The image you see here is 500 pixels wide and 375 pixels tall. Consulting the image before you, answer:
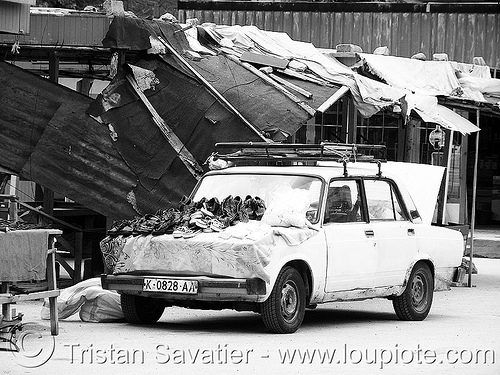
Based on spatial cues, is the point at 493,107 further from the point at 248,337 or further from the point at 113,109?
the point at 248,337

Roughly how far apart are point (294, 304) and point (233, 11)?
2051 centimetres

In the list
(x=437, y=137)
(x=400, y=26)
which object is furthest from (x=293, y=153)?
(x=400, y=26)

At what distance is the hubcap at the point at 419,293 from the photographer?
1259 cm

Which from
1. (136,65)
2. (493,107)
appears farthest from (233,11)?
(136,65)

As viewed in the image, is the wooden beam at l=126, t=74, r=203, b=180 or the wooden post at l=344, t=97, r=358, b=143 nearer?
the wooden beam at l=126, t=74, r=203, b=180

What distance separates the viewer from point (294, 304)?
1083 cm

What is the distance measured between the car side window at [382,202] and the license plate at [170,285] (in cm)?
268

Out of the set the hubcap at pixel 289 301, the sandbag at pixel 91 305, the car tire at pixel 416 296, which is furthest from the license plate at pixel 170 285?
the car tire at pixel 416 296

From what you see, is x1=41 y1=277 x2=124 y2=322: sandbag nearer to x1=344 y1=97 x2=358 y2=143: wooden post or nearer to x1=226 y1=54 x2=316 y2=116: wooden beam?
x1=226 y1=54 x2=316 y2=116: wooden beam

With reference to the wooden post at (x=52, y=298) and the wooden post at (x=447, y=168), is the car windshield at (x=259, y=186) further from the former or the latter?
the wooden post at (x=447, y=168)

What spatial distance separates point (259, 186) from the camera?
11820mm

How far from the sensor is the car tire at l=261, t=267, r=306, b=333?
10469 mm

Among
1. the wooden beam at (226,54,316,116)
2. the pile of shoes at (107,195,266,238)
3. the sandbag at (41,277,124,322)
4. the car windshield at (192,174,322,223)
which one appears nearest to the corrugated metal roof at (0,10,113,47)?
the wooden beam at (226,54,316,116)

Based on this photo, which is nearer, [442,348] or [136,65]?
[442,348]
